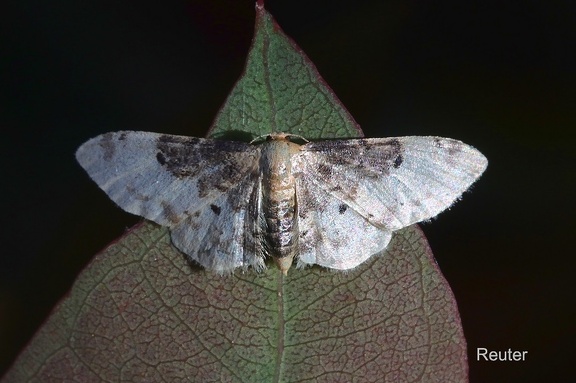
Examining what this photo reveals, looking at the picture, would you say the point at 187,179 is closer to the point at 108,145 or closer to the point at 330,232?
the point at 108,145

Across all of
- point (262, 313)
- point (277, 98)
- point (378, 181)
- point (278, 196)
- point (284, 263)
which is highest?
point (277, 98)

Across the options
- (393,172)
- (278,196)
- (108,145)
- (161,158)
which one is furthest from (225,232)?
(393,172)

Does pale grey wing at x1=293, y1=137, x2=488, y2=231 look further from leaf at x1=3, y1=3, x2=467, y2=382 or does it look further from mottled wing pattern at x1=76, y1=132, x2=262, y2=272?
mottled wing pattern at x1=76, y1=132, x2=262, y2=272

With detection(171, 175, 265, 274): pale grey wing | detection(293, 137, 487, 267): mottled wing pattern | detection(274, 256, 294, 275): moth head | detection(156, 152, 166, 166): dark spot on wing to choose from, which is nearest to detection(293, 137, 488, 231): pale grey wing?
detection(293, 137, 487, 267): mottled wing pattern

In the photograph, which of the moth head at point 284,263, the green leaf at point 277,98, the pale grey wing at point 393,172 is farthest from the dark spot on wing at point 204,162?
the moth head at point 284,263

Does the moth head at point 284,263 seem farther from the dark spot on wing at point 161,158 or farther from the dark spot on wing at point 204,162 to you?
the dark spot on wing at point 161,158

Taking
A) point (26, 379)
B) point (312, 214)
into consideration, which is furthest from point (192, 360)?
point (312, 214)

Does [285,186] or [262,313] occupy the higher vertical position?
[285,186]
